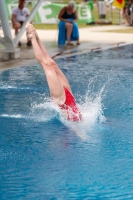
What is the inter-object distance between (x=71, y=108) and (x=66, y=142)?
0.87m

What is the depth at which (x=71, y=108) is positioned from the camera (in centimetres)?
723

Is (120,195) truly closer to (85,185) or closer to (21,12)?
(85,185)

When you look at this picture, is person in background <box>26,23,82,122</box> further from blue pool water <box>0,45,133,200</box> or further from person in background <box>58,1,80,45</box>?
person in background <box>58,1,80,45</box>

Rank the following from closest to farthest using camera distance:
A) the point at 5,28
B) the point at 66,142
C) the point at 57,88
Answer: the point at 66,142
the point at 57,88
the point at 5,28

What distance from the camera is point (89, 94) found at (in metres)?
9.28

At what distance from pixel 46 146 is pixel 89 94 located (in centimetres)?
313

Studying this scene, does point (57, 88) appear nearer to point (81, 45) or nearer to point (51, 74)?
point (51, 74)

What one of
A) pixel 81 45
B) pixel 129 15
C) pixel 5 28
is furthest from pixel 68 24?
pixel 129 15

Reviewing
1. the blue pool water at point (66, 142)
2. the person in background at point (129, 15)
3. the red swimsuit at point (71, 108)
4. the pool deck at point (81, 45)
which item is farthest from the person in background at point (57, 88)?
the person in background at point (129, 15)

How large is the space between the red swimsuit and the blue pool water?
4.0 inches

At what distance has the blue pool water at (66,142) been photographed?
16.4 ft

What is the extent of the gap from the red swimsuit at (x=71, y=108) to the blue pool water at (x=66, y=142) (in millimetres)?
101

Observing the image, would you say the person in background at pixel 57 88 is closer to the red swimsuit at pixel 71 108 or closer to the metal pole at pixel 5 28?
the red swimsuit at pixel 71 108

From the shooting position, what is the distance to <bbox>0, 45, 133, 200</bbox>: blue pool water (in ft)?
16.4
